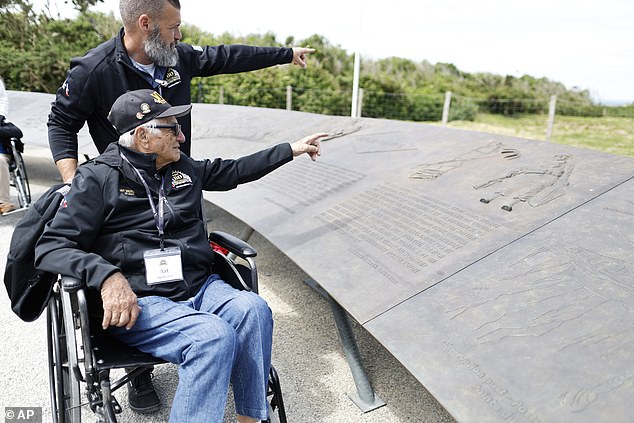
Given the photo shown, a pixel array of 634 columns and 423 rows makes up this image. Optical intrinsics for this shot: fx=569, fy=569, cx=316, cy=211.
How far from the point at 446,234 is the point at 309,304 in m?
1.86

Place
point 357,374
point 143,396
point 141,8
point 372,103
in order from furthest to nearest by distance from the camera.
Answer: point 372,103 → point 357,374 → point 143,396 → point 141,8

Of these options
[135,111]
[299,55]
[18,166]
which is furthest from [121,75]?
[18,166]

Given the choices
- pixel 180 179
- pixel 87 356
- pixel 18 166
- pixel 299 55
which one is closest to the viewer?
pixel 87 356

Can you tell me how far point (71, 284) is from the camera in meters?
2.11

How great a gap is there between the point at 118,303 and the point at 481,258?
5.22 feet

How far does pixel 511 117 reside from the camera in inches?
808

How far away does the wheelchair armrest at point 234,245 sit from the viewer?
104 inches

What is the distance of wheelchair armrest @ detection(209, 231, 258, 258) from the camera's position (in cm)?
265

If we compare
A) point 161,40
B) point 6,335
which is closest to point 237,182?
point 161,40

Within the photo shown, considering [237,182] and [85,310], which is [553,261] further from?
[85,310]

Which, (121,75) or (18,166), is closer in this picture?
(121,75)

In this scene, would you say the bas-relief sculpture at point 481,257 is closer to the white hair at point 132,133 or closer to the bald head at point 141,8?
the white hair at point 132,133

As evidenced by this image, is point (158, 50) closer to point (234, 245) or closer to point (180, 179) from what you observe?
point (180, 179)

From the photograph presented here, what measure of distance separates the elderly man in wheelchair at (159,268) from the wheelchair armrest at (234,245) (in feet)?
0.50
